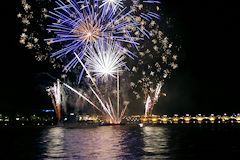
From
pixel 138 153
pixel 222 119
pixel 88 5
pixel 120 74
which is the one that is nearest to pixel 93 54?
pixel 88 5

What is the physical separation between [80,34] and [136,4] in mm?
5869

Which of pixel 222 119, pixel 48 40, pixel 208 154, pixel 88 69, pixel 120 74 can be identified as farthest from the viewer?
pixel 222 119

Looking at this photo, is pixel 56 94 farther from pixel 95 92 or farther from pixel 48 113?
pixel 48 113

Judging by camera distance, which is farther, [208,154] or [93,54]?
[93,54]

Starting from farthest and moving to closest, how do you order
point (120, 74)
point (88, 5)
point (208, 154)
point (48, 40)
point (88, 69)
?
point (120, 74)
point (88, 69)
point (48, 40)
point (88, 5)
point (208, 154)

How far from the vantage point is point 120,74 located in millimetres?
40250

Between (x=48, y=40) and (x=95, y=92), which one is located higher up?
(x=48, y=40)

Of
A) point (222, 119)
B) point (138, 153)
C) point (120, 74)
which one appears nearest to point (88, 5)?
point (120, 74)

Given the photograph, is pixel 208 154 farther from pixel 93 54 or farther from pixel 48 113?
pixel 48 113

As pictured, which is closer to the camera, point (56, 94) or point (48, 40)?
point (48, 40)

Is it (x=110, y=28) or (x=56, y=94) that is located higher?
(x=110, y=28)

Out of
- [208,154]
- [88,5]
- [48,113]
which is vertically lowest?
[208,154]

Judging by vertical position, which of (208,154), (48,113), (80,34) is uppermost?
(80,34)

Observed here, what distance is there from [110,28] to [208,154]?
19.2m
